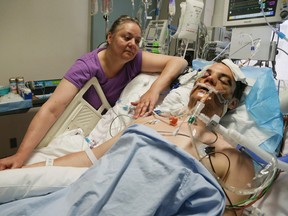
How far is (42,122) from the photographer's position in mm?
1398

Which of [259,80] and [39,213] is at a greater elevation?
[259,80]

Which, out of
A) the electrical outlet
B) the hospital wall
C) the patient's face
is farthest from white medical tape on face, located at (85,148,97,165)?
the electrical outlet

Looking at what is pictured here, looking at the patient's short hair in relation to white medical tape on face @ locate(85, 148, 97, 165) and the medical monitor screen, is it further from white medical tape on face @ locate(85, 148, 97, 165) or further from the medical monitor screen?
white medical tape on face @ locate(85, 148, 97, 165)

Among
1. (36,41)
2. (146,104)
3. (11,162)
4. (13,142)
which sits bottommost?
(13,142)

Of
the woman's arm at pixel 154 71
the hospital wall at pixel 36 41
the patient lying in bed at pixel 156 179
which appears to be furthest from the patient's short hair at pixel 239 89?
the hospital wall at pixel 36 41

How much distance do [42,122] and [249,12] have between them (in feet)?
5.46

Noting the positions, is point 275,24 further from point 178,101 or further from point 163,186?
point 163,186

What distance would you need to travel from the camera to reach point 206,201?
2.39 feet

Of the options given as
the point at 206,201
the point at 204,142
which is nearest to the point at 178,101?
the point at 204,142

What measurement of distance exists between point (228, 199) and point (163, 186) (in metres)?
0.32

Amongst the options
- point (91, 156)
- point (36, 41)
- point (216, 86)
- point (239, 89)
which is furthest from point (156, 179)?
point (36, 41)

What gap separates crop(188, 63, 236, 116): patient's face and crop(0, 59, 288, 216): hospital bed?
165 mm

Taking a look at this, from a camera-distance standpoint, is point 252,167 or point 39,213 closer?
point 39,213

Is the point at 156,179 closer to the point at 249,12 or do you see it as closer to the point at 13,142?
the point at 249,12
